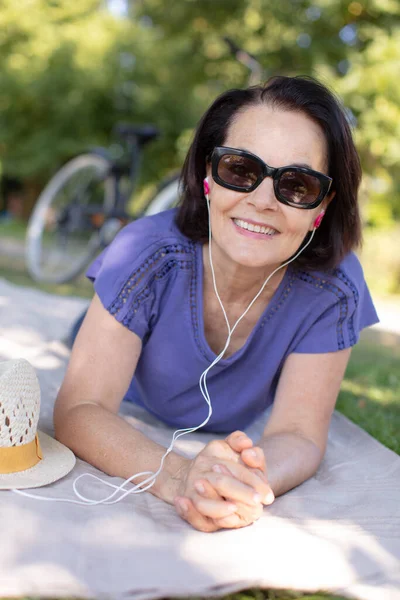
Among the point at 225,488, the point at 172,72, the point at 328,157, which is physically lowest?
the point at 225,488

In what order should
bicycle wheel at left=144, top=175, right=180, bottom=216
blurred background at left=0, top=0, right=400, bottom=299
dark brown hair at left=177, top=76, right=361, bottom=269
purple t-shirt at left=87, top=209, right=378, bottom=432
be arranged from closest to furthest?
dark brown hair at left=177, top=76, right=361, bottom=269, purple t-shirt at left=87, top=209, right=378, bottom=432, bicycle wheel at left=144, top=175, right=180, bottom=216, blurred background at left=0, top=0, right=400, bottom=299

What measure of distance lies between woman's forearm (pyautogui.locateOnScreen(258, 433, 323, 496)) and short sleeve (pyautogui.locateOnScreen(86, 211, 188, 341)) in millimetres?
561

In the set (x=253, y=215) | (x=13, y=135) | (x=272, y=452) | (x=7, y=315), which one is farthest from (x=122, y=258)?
(x=13, y=135)

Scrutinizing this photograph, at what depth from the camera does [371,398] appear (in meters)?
3.69

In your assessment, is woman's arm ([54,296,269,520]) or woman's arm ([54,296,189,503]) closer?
woman's arm ([54,296,269,520])

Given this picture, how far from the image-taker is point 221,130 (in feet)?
7.47

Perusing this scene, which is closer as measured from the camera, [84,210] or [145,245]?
[145,245]

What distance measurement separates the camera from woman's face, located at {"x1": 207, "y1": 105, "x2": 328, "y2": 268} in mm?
2098

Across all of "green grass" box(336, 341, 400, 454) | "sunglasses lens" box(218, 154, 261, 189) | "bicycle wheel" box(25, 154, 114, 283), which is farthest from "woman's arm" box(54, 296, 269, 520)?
"bicycle wheel" box(25, 154, 114, 283)

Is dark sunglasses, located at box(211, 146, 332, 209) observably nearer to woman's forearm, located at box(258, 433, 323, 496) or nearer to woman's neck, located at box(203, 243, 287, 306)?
woman's neck, located at box(203, 243, 287, 306)

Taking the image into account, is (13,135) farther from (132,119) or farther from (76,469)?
(76,469)

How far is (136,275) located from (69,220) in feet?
15.3

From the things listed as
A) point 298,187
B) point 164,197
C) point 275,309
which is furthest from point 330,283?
point 164,197

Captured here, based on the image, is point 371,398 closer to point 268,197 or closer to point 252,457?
point 268,197
